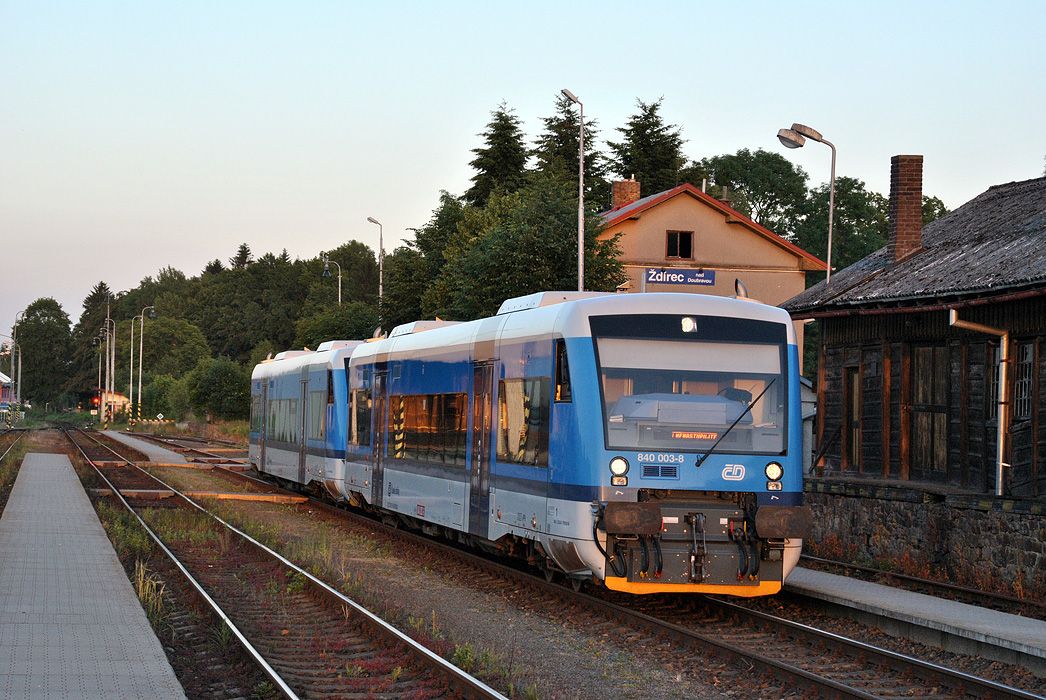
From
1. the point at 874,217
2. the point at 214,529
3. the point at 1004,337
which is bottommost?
the point at 214,529

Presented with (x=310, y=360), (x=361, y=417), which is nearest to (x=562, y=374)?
(x=361, y=417)

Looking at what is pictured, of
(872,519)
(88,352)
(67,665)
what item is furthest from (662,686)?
(88,352)

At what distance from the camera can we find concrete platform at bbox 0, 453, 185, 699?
9.09 metres

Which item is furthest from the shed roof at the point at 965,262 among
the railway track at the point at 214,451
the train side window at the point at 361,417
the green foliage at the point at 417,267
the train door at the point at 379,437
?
the green foliage at the point at 417,267

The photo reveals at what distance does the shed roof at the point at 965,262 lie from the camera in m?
18.2

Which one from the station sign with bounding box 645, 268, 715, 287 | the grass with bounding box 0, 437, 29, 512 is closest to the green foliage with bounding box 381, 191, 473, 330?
the grass with bounding box 0, 437, 29, 512

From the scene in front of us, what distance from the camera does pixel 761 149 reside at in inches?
3275

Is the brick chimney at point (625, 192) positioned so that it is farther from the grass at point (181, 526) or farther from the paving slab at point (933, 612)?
the paving slab at point (933, 612)

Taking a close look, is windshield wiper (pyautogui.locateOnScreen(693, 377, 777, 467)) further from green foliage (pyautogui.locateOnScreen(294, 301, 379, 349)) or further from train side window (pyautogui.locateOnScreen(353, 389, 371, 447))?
green foliage (pyautogui.locateOnScreen(294, 301, 379, 349))

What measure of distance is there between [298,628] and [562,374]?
3.42 m

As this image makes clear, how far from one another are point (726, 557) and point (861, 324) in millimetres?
11783

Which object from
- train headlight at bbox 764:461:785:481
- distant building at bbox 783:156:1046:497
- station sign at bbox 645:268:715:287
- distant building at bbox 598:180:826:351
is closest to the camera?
train headlight at bbox 764:461:785:481

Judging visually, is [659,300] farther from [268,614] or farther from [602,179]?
[602,179]

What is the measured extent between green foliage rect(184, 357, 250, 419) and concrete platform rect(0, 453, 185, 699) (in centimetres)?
5617
